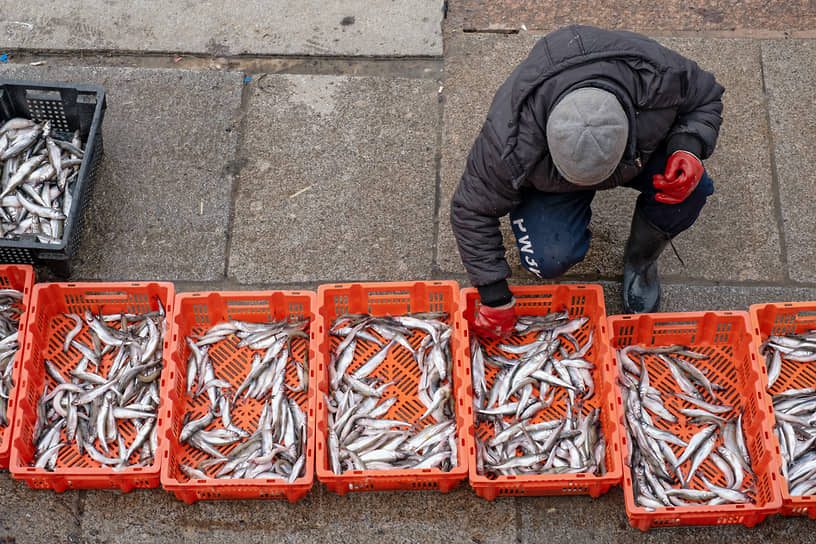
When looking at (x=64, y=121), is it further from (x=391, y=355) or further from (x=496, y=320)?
(x=496, y=320)

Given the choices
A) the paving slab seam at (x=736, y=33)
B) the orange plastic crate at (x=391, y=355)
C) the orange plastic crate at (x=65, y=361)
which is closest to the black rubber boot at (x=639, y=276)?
the orange plastic crate at (x=391, y=355)

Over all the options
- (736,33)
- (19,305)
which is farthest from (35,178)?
(736,33)

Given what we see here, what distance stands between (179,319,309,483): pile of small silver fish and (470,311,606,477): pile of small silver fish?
0.93 metres

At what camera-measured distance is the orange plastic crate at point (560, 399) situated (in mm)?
4102

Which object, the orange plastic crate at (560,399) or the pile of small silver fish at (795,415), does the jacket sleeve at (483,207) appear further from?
the pile of small silver fish at (795,415)

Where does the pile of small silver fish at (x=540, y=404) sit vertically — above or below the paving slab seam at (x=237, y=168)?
below

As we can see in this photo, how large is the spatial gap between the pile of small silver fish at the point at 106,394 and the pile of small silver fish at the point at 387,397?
96 cm

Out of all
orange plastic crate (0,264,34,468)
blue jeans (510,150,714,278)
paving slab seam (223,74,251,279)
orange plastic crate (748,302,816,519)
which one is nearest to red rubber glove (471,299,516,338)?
blue jeans (510,150,714,278)

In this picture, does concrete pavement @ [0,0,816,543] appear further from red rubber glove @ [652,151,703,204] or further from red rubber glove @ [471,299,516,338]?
red rubber glove @ [652,151,703,204]

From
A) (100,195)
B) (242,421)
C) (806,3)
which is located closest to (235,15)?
(100,195)

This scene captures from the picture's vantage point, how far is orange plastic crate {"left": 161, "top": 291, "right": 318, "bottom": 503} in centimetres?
412

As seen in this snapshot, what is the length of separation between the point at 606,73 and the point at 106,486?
313 cm

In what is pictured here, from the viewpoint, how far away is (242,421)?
4547 millimetres

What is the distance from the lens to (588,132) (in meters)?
3.37
